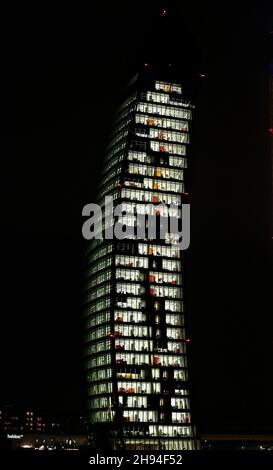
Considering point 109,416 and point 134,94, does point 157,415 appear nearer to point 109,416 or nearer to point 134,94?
point 109,416

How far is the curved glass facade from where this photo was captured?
179125 mm

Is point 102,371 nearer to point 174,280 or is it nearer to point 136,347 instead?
point 136,347

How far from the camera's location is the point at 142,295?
604 feet

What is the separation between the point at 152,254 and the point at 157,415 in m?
35.9

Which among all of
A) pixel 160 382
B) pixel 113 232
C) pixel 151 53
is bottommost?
pixel 160 382

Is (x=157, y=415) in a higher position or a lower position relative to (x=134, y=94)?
lower

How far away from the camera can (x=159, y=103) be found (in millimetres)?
194000

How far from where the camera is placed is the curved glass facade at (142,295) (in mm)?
179125

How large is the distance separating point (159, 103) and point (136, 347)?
2275 inches
